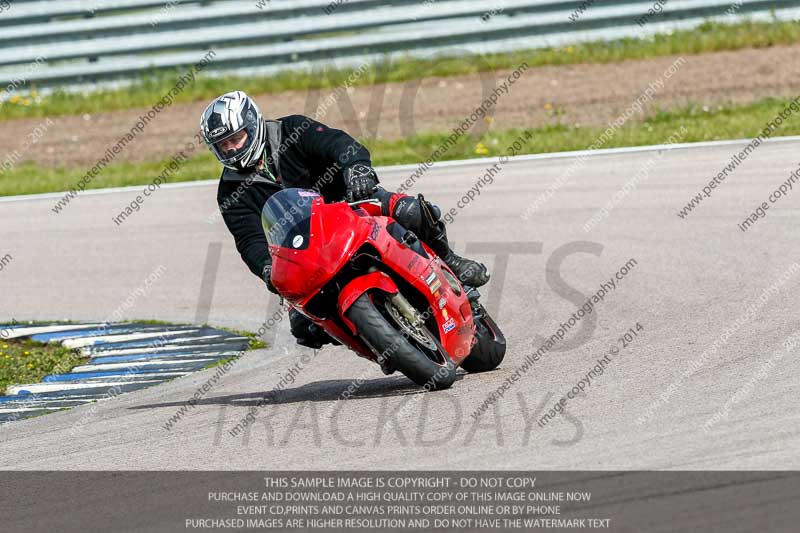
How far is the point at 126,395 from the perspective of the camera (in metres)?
8.34

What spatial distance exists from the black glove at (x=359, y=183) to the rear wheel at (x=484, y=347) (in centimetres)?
109

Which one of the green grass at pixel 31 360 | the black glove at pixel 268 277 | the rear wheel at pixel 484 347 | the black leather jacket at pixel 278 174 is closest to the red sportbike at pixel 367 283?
the black glove at pixel 268 277

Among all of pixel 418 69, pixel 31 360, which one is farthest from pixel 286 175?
pixel 418 69

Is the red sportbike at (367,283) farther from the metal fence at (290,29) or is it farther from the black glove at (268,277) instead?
the metal fence at (290,29)

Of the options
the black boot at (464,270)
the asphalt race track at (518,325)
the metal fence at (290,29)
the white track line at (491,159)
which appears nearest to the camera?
the asphalt race track at (518,325)

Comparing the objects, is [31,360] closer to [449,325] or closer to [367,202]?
[367,202]

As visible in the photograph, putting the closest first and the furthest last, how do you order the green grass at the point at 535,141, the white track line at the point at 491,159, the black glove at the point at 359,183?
the black glove at the point at 359,183 → the white track line at the point at 491,159 → the green grass at the point at 535,141

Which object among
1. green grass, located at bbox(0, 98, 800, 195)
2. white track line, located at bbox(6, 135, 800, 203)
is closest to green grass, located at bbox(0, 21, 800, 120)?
green grass, located at bbox(0, 98, 800, 195)

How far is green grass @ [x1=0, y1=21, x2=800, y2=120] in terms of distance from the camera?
56.5 ft

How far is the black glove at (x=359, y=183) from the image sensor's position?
681 cm

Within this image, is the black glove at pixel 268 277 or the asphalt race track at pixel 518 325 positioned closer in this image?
the asphalt race track at pixel 518 325

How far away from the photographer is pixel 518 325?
9109 mm

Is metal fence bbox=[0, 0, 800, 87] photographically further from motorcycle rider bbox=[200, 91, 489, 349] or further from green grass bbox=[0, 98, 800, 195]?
motorcycle rider bbox=[200, 91, 489, 349]
